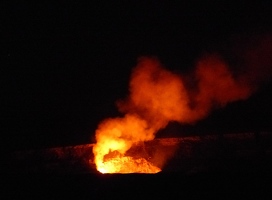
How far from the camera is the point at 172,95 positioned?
9.59 metres

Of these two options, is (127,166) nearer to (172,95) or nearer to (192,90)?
(172,95)

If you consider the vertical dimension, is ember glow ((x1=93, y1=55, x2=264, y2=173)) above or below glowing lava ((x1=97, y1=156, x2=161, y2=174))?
above

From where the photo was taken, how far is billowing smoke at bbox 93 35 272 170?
30.2 feet

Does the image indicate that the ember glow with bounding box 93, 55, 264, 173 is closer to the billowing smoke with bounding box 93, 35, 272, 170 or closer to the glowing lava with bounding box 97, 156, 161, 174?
the billowing smoke with bounding box 93, 35, 272, 170

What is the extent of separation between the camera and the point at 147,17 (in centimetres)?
1017

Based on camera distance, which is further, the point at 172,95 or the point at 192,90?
the point at 192,90

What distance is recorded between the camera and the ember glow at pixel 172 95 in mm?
9119

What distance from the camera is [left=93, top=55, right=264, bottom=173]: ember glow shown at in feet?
29.9

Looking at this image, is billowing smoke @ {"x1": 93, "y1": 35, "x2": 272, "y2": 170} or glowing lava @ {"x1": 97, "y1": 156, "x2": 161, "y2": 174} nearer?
glowing lava @ {"x1": 97, "y1": 156, "x2": 161, "y2": 174}

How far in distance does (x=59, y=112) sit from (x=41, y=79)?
63.9 inches

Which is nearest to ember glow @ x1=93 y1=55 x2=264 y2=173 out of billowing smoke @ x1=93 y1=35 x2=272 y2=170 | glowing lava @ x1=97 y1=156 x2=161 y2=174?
billowing smoke @ x1=93 y1=35 x2=272 y2=170

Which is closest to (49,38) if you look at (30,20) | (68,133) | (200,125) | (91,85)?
(30,20)

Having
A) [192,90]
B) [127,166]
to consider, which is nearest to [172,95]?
[192,90]

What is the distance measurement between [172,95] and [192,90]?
862 mm
